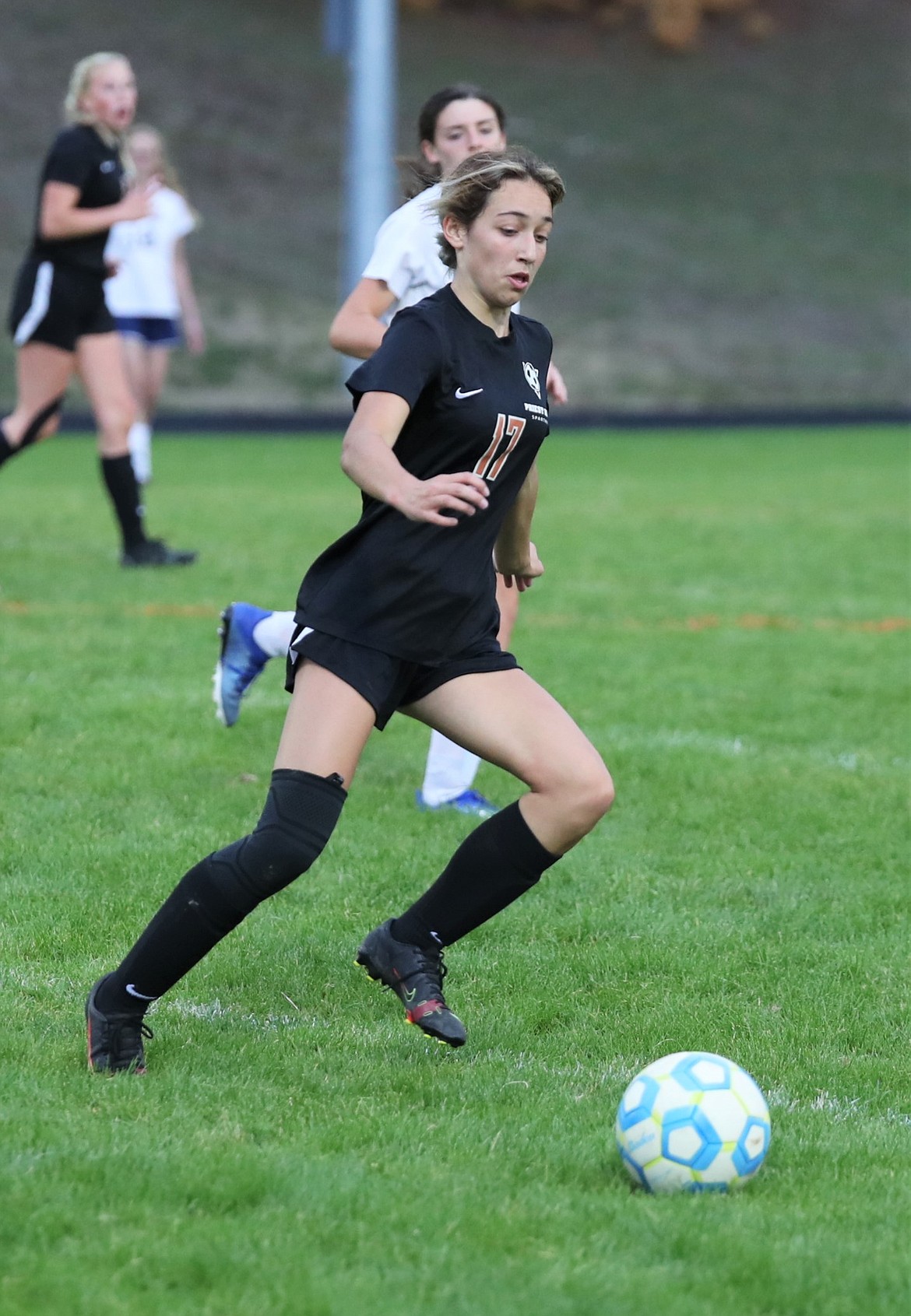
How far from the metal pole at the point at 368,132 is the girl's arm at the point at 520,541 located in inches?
636

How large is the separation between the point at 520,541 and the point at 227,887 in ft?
3.99

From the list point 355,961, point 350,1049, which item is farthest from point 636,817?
point 350,1049

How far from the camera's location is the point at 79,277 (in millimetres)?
9750

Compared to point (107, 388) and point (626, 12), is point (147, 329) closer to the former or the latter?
point (107, 388)

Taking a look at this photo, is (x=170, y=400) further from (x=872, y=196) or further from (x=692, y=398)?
(x=872, y=196)

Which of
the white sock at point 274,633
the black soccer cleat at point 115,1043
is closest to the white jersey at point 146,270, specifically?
the white sock at point 274,633

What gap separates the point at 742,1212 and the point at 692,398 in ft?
106

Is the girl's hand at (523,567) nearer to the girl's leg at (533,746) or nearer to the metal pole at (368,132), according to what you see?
the girl's leg at (533,746)

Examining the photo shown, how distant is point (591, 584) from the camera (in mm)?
10609

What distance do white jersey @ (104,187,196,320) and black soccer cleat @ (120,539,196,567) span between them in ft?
14.9

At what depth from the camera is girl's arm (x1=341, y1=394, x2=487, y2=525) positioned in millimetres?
3520

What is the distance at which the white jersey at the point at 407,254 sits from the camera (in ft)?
17.9

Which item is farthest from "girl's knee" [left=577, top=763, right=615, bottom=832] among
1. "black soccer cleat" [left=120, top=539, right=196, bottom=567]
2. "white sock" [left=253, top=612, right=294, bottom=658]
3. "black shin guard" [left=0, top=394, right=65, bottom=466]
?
"black soccer cleat" [left=120, top=539, right=196, bottom=567]

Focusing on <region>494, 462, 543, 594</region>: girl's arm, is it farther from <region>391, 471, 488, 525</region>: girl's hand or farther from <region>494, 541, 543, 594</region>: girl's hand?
<region>391, 471, 488, 525</region>: girl's hand
